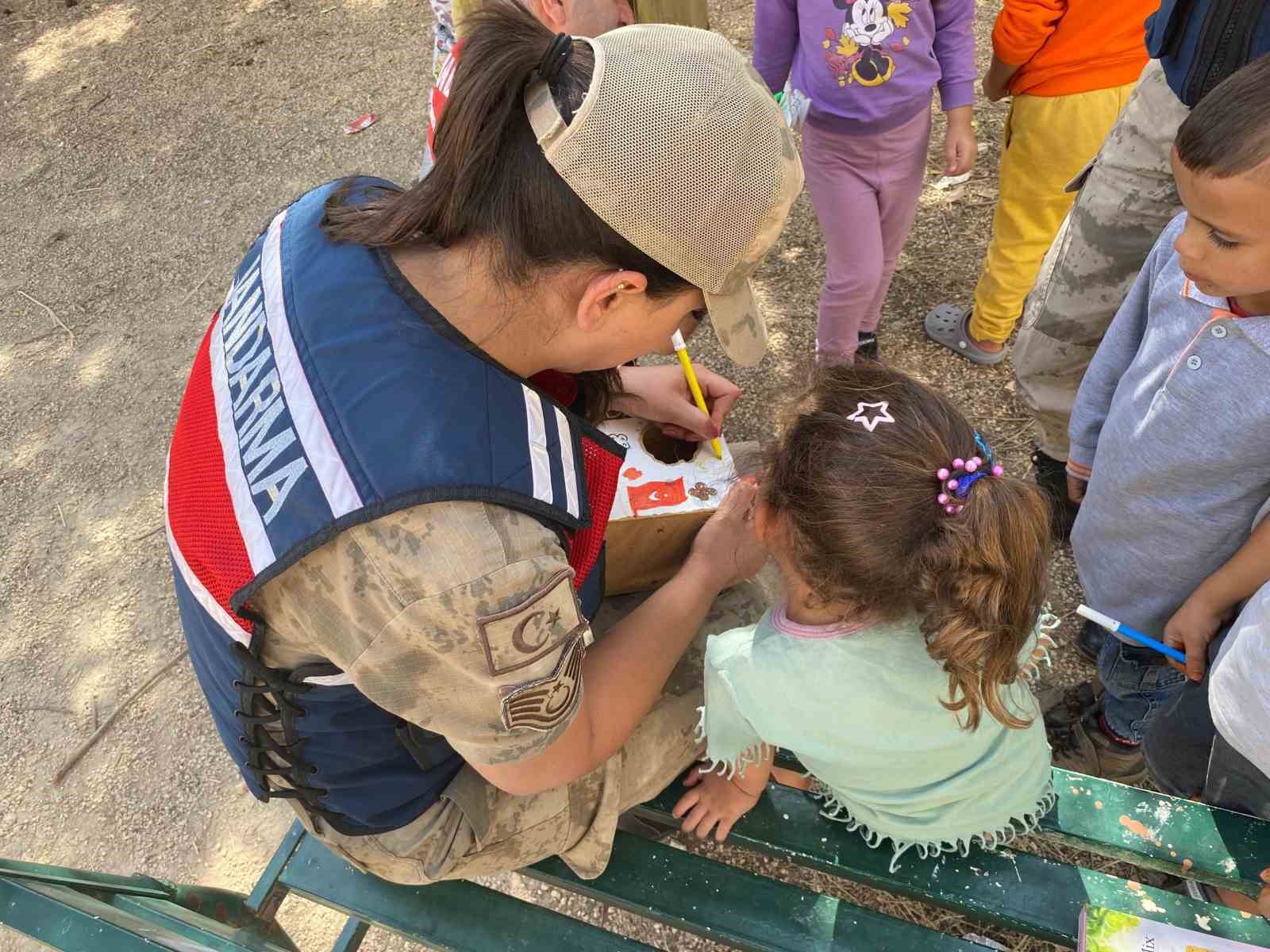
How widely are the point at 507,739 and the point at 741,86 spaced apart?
0.90 m

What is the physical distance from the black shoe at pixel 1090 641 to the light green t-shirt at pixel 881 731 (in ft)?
2.77

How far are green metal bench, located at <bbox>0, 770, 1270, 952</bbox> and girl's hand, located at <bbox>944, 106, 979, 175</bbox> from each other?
191 cm

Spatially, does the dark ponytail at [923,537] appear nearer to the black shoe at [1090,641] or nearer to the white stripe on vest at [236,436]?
the white stripe on vest at [236,436]

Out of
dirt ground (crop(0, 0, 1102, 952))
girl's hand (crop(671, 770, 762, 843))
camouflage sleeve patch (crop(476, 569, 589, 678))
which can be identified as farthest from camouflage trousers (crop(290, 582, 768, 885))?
dirt ground (crop(0, 0, 1102, 952))

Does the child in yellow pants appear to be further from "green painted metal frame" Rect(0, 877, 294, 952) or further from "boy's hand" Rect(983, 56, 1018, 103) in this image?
"green painted metal frame" Rect(0, 877, 294, 952)

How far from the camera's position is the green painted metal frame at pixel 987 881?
1.50 metres

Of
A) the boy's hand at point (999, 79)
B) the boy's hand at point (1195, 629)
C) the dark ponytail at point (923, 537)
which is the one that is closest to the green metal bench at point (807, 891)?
the boy's hand at point (1195, 629)

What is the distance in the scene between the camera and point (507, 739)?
3.88 feet

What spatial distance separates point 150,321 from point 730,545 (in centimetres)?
319

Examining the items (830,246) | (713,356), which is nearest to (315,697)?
(830,246)

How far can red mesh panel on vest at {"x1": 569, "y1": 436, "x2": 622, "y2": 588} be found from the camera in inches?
52.6

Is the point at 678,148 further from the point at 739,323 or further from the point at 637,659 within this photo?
the point at 637,659

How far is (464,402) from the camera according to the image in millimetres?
1146

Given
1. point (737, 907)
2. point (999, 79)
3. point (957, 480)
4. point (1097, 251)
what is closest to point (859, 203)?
point (999, 79)
